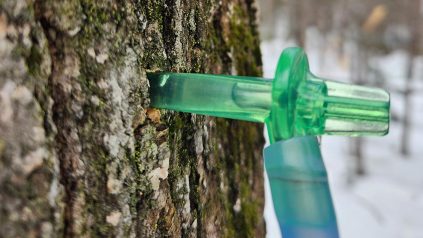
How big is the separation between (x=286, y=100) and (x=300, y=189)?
0.05 meters

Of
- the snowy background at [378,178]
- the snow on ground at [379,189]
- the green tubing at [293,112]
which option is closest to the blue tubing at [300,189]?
the green tubing at [293,112]

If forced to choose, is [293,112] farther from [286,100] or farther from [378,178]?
[378,178]

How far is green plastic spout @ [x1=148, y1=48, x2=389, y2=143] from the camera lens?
33cm

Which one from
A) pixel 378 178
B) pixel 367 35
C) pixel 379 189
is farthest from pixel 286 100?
pixel 367 35

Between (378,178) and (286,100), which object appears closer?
(286,100)

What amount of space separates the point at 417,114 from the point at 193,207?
9.16 m

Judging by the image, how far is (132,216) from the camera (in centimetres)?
35

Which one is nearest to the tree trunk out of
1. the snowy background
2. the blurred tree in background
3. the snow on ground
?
the snowy background

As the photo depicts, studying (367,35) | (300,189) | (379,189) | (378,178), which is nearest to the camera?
(300,189)

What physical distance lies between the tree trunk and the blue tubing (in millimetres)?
87

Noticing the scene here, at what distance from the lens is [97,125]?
328mm

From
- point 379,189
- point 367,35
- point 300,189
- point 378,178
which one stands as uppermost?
point 367,35

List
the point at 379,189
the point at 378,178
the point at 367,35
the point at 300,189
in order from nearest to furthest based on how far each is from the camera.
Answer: the point at 300,189 → the point at 379,189 → the point at 378,178 → the point at 367,35

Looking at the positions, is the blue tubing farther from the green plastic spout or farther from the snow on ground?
the snow on ground
